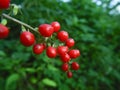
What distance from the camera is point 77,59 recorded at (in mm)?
2664

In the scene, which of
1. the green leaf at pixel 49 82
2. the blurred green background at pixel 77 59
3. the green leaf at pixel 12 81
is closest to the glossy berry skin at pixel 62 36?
the blurred green background at pixel 77 59

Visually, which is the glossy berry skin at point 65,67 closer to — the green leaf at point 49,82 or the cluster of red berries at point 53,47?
the cluster of red berries at point 53,47

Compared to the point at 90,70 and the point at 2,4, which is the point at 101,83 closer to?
the point at 90,70

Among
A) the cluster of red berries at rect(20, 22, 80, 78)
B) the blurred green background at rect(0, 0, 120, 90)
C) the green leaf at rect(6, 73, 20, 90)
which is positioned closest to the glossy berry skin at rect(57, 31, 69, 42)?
the cluster of red berries at rect(20, 22, 80, 78)

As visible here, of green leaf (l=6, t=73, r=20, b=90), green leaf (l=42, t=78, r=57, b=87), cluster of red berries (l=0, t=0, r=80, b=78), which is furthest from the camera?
green leaf (l=42, t=78, r=57, b=87)

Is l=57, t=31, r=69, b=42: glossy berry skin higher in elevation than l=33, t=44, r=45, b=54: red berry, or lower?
higher

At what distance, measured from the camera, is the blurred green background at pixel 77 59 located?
214 cm

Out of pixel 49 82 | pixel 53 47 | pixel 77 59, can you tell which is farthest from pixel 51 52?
pixel 77 59

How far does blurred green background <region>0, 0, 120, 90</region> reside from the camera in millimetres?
2143

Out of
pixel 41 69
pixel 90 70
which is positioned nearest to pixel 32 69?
pixel 41 69

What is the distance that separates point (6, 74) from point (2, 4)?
1.80 metres

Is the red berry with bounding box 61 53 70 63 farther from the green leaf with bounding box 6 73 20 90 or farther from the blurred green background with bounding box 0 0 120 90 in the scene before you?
the green leaf with bounding box 6 73 20 90

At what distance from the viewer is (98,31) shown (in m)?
3.01

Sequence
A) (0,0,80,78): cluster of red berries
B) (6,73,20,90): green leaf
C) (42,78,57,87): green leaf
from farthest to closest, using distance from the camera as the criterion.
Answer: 1. (42,78,57,87): green leaf
2. (6,73,20,90): green leaf
3. (0,0,80,78): cluster of red berries
